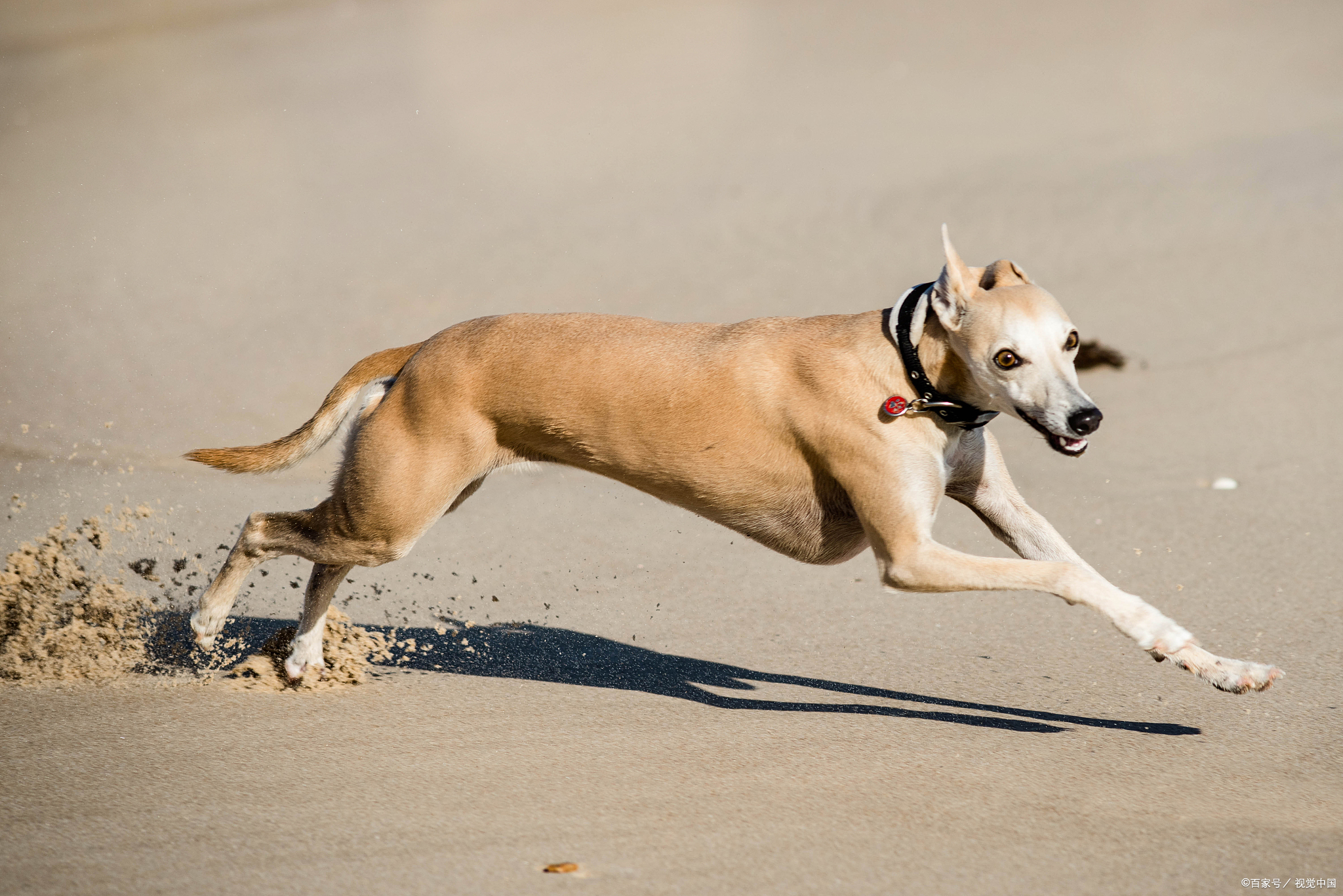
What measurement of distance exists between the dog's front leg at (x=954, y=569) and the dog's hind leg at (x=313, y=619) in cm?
204

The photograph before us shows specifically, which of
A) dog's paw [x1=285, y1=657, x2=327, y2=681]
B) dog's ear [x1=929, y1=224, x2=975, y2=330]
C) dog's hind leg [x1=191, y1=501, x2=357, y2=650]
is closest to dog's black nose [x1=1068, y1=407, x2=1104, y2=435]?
dog's ear [x1=929, y1=224, x2=975, y2=330]

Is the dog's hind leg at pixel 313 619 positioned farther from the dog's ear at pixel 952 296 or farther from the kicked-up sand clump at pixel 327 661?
the dog's ear at pixel 952 296

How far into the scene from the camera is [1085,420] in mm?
3666

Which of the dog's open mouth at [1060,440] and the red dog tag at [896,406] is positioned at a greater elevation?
the red dog tag at [896,406]

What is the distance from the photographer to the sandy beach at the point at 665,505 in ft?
11.4

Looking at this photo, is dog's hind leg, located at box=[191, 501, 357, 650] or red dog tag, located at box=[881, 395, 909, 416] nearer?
red dog tag, located at box=[881, 395, 909, 416]

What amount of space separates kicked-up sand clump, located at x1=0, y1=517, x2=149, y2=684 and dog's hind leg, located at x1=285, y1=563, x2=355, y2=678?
2.04ft

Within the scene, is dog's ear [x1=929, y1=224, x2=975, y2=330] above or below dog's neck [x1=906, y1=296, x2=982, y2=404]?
above

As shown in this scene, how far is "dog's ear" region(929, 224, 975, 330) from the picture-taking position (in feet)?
12.8

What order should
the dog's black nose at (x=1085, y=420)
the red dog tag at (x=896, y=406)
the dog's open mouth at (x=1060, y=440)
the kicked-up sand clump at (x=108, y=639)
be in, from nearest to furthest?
1. the dog's black nose at (x=1085, y=420)
2. the dog's open mouth at (x=1060, y=440)
3. the red dog tag at (x=896, y=406)
4. the kicked-up sand clump at (x=108, y=639)

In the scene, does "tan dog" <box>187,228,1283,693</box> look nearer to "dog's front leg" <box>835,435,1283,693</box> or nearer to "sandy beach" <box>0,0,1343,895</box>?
"dog's front leg" <box>835,435,1283,693</box>

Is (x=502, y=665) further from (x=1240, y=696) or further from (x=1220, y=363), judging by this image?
(x=1220, y=363)

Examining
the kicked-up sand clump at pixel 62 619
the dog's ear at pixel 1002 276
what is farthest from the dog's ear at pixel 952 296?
the kicked-up sand clump at pixel 62 619

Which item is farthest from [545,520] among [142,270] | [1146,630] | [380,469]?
[142,270]
